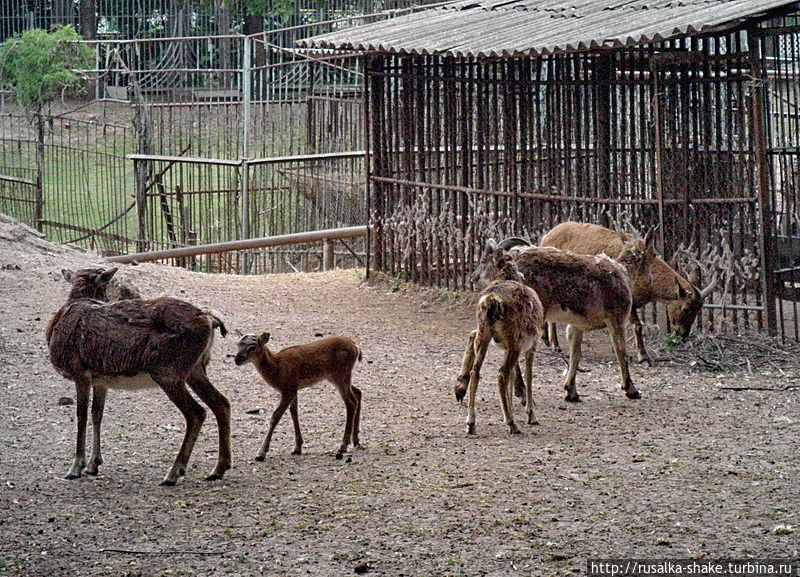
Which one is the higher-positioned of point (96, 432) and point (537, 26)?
point (537, 26)

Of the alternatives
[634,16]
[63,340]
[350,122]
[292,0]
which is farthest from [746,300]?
[292,0]

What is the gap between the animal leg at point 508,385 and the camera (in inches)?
336

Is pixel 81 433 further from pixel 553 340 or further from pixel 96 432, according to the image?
pixel 553 340

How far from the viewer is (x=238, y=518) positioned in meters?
6.79

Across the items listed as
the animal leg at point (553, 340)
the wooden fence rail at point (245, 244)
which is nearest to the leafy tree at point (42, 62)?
the wooden fence rail at point (245, 244)

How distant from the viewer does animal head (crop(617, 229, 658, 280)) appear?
11.0 meters

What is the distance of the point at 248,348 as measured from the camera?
26.3ft

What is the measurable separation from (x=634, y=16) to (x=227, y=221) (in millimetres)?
7812

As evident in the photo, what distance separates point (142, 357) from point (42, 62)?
45.6ft

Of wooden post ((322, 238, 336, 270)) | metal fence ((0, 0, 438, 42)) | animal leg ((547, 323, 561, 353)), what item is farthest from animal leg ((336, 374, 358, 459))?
metal fence ((0, 0, 438, 42))

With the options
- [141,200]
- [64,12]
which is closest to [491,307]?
[141,200]

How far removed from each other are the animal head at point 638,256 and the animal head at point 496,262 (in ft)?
3.31

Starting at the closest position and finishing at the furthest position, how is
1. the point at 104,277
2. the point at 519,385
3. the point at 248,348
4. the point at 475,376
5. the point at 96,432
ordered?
the point at 96,432, the point at 248,348, the point at 104,277, the point at 475,376, the point at 519,385

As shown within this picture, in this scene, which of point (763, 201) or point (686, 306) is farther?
point (686, 306)
